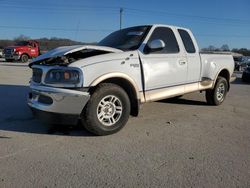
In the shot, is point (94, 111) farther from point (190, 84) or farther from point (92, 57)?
point (190, 84)

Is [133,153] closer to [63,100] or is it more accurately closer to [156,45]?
[63,100]

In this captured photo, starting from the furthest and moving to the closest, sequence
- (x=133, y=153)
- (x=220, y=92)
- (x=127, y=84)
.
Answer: (x=220, y=92) → (x=127, y=84) → (x=133, y=153)

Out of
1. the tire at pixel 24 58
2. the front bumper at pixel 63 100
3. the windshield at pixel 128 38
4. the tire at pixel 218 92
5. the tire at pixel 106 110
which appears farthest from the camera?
the tire at pixel 24 58

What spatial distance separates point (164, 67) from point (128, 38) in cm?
89

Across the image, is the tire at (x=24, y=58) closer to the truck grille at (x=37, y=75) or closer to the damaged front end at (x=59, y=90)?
the truck grille at (x=37, y=75)

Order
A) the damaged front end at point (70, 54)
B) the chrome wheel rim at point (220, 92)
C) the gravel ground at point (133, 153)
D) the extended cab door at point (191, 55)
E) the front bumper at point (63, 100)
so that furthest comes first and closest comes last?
the chrome wheel rim at point (220, 92)
the extended cab door at point (191, 55)
the damaged front end at point (70, 54)
the front bumper at point (63, 100)
the gravel ground at point (133, 153)

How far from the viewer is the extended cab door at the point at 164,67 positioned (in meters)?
5.69

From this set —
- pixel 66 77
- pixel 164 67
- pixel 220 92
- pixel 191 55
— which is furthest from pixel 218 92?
pixel 66 77

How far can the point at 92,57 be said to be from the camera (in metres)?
4.91

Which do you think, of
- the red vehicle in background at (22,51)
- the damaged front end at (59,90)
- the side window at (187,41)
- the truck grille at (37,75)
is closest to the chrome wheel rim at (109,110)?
the damaged front end at (59,90)

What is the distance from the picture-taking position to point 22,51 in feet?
87.5

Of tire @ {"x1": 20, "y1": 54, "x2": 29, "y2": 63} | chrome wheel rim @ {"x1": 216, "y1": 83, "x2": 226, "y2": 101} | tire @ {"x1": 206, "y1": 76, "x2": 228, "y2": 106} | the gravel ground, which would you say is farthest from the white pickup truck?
tire @ {"x1": 20, "y1": 54, "x2": 29, "y2": 63}

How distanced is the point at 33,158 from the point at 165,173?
170 cm

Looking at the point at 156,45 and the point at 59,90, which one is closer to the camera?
the point at 59,90
